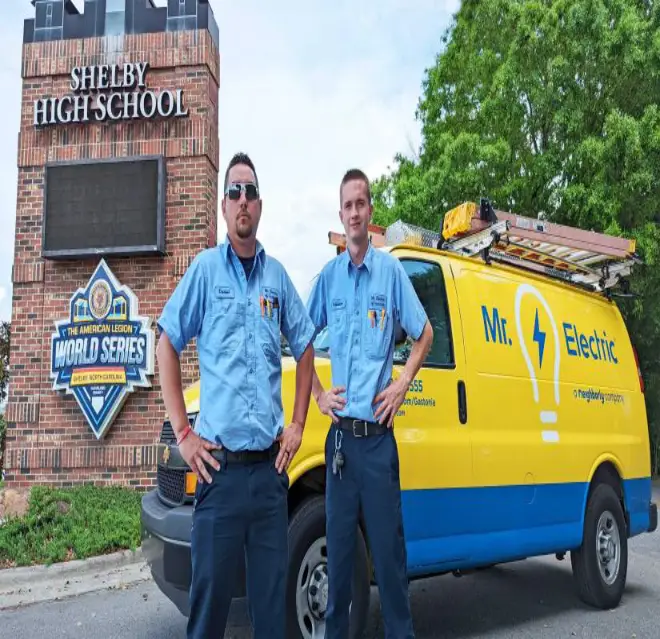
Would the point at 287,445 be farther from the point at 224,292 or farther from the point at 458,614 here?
the point at 458,614

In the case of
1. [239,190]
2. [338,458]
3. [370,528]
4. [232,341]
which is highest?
[239,190]

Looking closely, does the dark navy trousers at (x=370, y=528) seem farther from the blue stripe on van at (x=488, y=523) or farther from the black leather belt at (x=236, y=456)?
the black leather belt at (x=236, y=456)

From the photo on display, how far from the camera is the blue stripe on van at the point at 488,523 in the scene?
178 inches

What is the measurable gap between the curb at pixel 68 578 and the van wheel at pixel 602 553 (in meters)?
3.52

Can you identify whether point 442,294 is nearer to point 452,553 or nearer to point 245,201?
Result: point 452,553

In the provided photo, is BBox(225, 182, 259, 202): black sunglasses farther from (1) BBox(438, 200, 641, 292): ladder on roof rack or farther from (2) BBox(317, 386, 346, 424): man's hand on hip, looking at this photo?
(1) BBox(438, 200, 641, 292): ladder on roof rack

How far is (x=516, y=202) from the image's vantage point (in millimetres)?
16125

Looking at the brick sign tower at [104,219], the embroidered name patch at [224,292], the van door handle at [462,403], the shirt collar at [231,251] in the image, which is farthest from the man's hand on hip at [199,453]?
the brick sign tower at [104,219]

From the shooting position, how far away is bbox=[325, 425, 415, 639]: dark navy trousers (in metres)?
3.63

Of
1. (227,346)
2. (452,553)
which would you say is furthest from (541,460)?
(227,346)

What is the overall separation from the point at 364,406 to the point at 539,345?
2463mm

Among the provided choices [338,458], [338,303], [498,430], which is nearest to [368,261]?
[338,303]

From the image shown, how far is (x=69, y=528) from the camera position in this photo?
8133 millimetres

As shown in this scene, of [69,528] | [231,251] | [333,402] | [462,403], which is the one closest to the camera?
[231,251]
